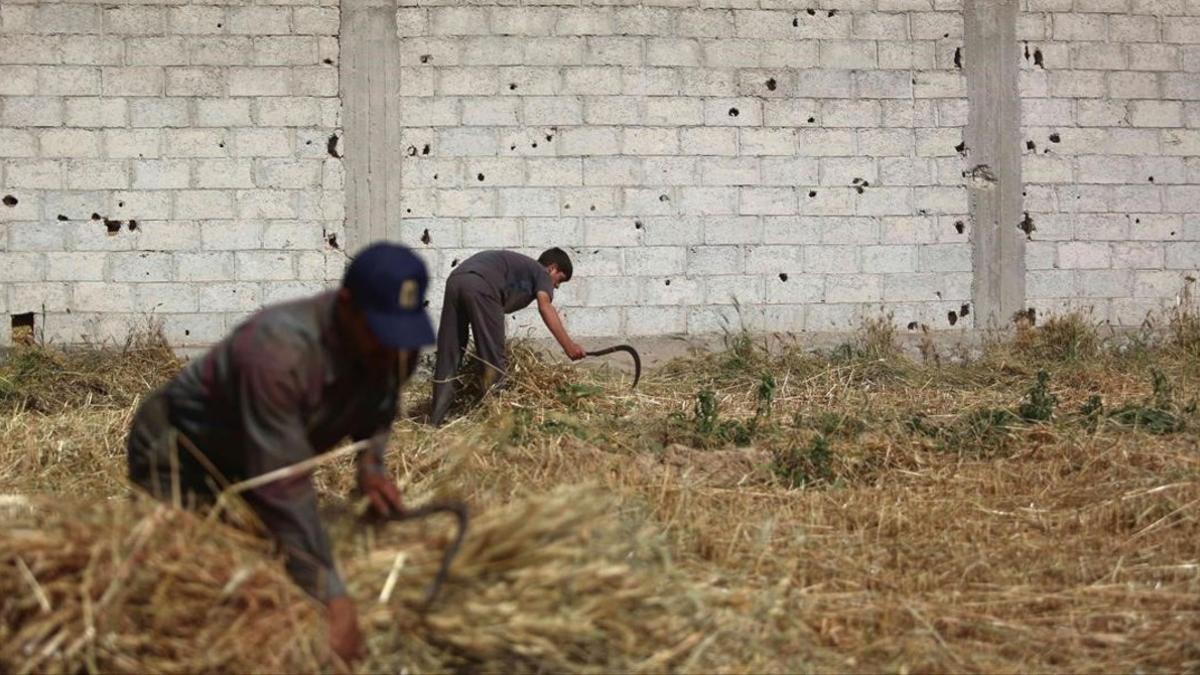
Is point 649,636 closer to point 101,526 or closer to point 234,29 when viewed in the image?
point 101,526

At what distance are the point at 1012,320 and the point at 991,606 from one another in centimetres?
524

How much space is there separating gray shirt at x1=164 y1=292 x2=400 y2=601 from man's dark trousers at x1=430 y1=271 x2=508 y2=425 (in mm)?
3881

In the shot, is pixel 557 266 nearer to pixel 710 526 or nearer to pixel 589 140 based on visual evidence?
pixel 589 140

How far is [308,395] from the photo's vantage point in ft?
11.5

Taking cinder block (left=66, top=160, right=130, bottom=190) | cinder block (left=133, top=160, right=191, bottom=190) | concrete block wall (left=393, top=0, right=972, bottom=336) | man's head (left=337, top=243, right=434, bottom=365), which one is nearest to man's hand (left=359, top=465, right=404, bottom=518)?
man's head (left=337, top=243, right=434, bottom=365)

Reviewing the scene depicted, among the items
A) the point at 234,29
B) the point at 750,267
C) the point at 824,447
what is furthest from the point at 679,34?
the point at 824,447

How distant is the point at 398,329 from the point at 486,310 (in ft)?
14.2

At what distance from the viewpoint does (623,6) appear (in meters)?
9.18

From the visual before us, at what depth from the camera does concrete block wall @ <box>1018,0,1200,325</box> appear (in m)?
9.51

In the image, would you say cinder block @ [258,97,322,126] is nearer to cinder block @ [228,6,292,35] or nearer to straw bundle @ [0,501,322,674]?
cinder block @ [228,6,292,35]

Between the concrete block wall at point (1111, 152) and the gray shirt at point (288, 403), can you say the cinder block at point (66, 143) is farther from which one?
the concrete block wall at point (1111, 152)

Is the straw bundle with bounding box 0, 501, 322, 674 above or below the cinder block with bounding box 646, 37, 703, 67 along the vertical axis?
below

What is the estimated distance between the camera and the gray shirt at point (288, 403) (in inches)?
135

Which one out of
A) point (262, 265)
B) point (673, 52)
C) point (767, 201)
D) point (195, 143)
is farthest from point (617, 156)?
point (195, 143)
